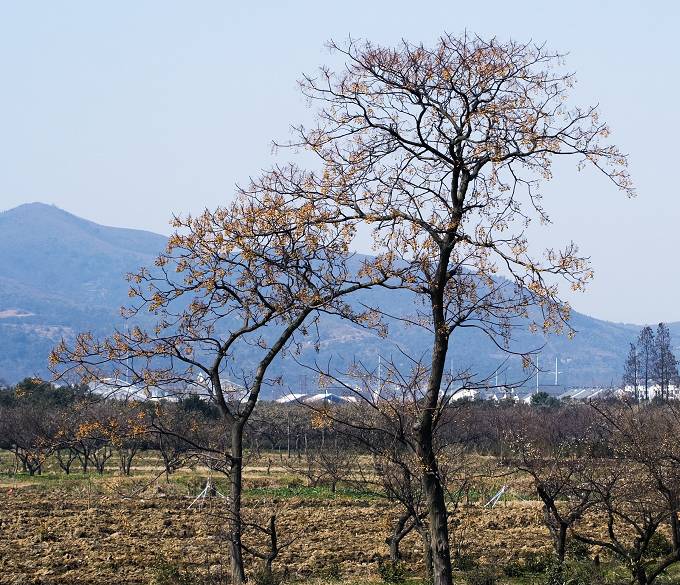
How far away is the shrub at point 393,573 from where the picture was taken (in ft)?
62.5

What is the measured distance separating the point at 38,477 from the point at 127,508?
14.8 meters

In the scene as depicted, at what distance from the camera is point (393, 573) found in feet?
63.4

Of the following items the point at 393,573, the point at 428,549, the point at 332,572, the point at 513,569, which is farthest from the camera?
the point at 513,569

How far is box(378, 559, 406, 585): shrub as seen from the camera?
19.0m

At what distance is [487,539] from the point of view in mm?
25359

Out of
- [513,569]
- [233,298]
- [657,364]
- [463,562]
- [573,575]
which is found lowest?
[513,569]

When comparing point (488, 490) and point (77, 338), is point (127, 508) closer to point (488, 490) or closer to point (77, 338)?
point (488, 490)

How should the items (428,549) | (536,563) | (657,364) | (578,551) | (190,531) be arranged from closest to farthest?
(428,549) < (536,563) < (578,551) < (190,531) < (657,364)

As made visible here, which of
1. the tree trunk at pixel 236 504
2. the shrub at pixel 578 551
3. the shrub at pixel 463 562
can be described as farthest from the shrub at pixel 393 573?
the tree trunk at pixel 236 504

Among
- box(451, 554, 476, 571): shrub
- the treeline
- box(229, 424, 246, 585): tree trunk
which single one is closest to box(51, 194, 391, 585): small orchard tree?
box(229, 424, 246, 585): tree trunk

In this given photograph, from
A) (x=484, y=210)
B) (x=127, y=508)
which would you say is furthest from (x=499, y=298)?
(x=127, y=508)

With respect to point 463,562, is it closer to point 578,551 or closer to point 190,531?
point 578,551

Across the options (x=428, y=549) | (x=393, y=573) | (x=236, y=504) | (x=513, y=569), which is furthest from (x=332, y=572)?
(x=236, y=504)

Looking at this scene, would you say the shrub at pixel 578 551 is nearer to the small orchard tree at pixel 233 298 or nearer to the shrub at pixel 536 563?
the shrub at pixel 536 563
